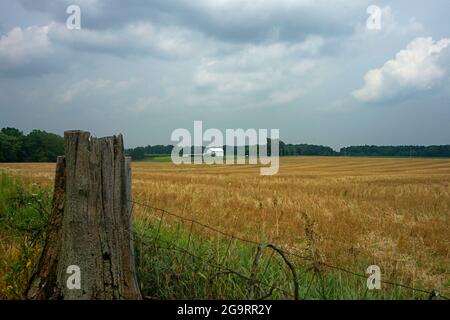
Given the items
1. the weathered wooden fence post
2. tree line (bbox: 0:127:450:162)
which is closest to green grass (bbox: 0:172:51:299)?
the weathered wooden fence post

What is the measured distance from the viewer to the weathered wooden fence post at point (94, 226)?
101 inches

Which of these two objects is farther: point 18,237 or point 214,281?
point 18,237

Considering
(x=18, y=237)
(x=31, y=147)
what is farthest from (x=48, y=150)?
(x=18, y=237)

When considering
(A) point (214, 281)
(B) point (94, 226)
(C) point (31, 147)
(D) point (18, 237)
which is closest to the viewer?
(B) point (94, 226)

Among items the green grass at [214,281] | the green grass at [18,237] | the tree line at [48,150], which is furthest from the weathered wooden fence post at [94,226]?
the tree line at [48,150]

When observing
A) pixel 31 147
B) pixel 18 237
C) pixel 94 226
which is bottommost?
pixel 18 237

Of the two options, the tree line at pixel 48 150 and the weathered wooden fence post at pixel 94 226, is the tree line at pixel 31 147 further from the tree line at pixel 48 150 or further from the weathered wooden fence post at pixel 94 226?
the weathered wooden fence post at pixel 94 226

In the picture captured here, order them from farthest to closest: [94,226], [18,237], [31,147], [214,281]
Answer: [31,147], [18,237], [214,281], [94,226]

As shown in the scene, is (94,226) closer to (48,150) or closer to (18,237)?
(18,237)

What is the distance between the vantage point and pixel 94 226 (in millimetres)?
2559
